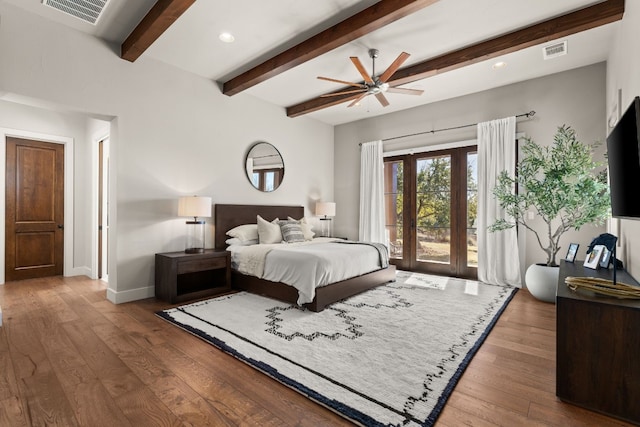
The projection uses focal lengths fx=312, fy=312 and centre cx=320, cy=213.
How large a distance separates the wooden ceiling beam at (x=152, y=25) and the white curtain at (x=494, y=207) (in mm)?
4279

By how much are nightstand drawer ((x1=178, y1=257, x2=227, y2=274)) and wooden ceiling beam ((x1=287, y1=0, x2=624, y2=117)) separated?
3.36 meters

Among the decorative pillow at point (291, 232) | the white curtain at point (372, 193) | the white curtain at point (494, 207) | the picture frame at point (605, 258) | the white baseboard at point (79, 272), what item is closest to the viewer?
the picture frame at point (605, 258)

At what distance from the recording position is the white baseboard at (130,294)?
12.1 feet

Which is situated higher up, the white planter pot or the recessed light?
the recessed light

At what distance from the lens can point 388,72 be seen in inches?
133

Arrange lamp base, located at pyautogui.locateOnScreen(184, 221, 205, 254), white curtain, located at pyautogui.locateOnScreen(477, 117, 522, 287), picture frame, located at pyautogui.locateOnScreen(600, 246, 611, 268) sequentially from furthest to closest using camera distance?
white curtain, located at pyautogui.locateOnScreen(477, 117, 522, 287), lamp base, located at pyautogui.locateOnScreen(184, 221, 205, 254), picture frame, located at pyautogui.locateOnScreen(600, 246, 611, 268)

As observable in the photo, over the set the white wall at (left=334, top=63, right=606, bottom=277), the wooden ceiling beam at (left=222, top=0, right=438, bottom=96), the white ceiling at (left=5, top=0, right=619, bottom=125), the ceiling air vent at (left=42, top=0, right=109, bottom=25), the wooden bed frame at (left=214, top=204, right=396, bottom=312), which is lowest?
the wooden bed frame at (left=214, top=204, right=396, bottom=312)

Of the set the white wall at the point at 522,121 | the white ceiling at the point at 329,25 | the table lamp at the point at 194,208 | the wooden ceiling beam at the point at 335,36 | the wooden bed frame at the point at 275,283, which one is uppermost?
the white ceiling at the point at 329,25

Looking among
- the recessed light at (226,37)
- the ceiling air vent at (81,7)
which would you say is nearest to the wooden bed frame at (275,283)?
the recessed light at (226,37)

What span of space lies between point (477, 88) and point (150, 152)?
4.78 metres

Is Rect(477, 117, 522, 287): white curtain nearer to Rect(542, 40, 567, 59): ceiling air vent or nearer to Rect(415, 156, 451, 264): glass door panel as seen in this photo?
Rect(415, 156, 451, 264): glass door panel

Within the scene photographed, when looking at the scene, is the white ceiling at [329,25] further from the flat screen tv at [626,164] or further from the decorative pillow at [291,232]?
the decorative pillow at [291,232]

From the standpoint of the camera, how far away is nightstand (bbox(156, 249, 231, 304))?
366cm

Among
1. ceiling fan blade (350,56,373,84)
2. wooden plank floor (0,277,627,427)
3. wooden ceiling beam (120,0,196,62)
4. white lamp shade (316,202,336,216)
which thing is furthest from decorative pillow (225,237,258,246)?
ceiling fan blade (350,56,373,84)
